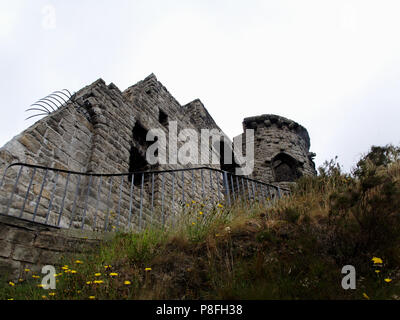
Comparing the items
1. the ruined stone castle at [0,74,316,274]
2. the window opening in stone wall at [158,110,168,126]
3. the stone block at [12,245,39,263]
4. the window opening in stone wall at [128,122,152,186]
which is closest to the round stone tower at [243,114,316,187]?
the ruined stone castle at [0,74,316,274]

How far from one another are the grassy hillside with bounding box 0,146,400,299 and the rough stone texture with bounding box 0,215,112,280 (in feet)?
0.51

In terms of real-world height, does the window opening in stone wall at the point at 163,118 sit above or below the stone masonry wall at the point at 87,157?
above

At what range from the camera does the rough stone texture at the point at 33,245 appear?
11.6 ft

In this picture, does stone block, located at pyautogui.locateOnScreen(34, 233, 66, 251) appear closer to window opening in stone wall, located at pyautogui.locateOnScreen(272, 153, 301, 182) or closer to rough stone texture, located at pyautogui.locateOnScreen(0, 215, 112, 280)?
rough stone texture, located at pyautogui.locateOnScreen(0, 215, 112, 280)

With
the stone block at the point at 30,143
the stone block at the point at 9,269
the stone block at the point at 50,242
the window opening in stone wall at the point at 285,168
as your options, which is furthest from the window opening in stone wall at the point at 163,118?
the window opening in stone wall at the point at 285,168

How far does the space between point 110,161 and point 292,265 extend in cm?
473

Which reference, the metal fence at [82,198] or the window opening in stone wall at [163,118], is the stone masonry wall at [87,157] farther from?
the window opening in stone wall at [163,118]

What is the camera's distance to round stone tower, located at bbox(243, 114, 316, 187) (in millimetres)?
15789

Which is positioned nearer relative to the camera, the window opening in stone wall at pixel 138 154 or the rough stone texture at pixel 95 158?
the rough stone texture at pixel 95 158

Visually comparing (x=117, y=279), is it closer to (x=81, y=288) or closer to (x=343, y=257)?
(x=81, y=288)

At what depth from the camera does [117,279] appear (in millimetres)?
3051

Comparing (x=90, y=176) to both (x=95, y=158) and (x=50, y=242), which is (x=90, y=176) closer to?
(x=95, y=158)

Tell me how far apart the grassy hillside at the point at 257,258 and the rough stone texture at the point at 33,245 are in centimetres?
16

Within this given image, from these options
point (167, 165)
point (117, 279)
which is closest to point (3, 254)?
point (117, 279)
